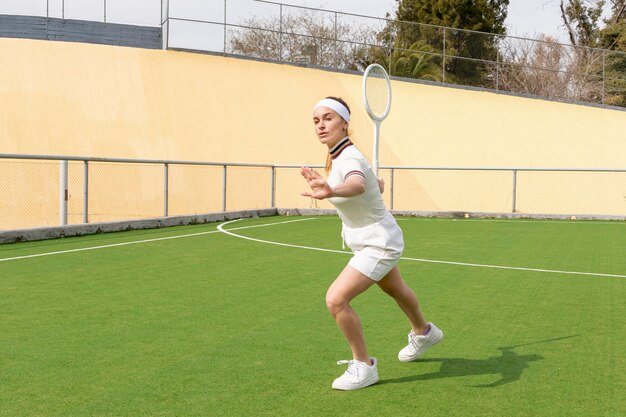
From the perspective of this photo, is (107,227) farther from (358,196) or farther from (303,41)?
(303,41)

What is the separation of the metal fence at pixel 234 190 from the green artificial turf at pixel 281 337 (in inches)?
430

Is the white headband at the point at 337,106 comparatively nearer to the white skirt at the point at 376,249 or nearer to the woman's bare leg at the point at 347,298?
the white skirt at the point at 376,249

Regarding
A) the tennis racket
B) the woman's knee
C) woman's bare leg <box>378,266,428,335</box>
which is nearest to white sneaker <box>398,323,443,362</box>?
woman's bare leg <box>378,266,428,335</box>

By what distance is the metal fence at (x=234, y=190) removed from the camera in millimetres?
22875

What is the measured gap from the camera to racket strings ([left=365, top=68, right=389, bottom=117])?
745cm

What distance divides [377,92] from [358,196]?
3.50 meters

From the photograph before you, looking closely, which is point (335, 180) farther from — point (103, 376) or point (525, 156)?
point (525, 156)

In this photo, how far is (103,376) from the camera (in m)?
4.96

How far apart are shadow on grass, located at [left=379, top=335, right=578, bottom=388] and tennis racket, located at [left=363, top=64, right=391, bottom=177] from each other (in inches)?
99.1

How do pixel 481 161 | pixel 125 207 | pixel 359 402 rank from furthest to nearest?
1. pixel 481 161
2. pixel 125 207
3. pixel 359 402

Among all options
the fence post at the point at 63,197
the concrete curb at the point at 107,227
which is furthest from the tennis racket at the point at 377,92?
the fence post at the point at 63,197

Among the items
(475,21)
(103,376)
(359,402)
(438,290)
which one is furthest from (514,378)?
(475,21)

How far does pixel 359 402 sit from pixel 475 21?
4387cm

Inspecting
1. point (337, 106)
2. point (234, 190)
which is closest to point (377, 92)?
point (337, 106)
